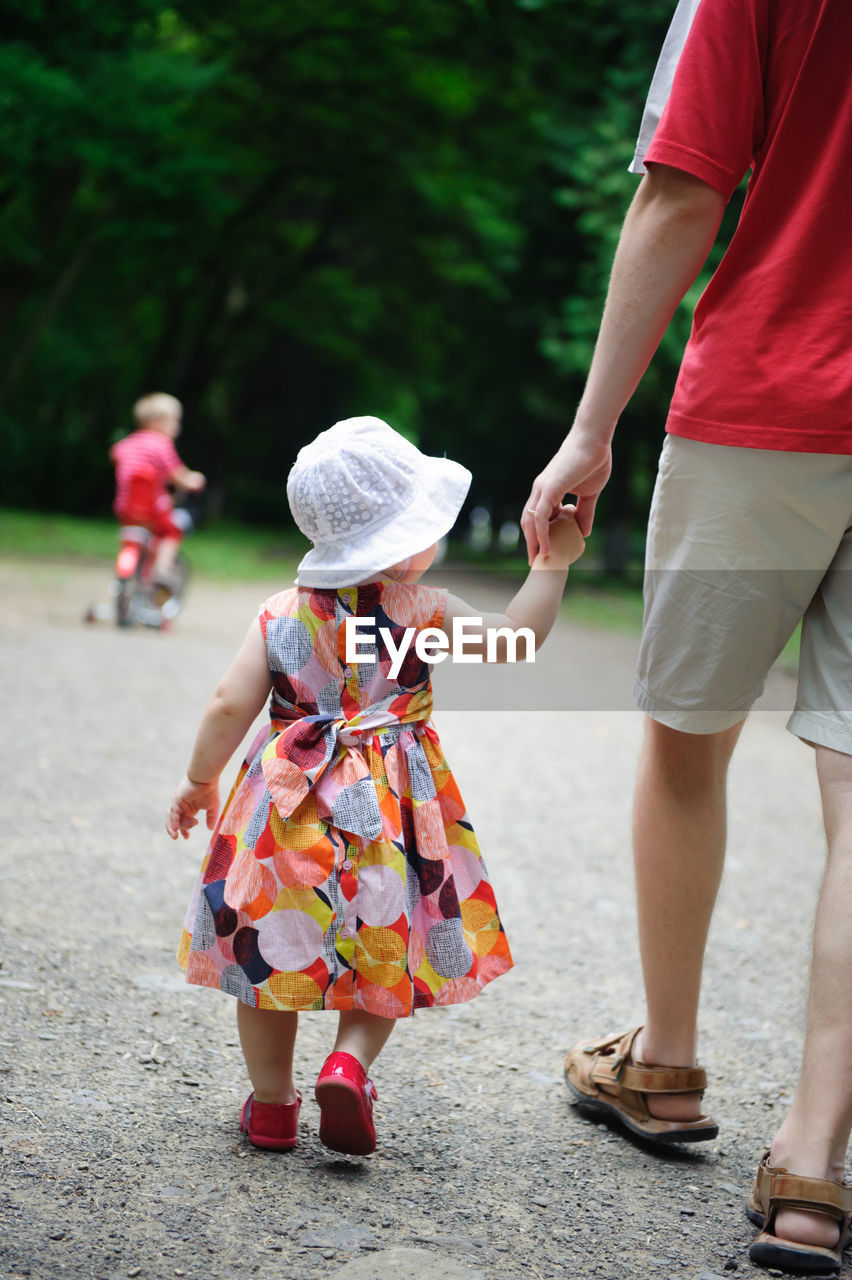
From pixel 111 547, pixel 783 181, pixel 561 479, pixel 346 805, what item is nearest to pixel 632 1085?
pixel 346 805

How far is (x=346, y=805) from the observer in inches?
88.0

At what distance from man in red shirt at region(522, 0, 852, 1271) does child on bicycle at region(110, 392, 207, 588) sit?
25.8ft

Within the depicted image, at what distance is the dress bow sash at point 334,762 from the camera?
2.23 metres

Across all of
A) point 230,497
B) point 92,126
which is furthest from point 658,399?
point 230,497

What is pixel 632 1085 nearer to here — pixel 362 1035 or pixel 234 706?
pixel 362 1035

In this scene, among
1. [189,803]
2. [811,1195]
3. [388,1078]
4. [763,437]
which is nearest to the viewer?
[811,1195]

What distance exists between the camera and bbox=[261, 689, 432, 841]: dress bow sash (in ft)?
7.33

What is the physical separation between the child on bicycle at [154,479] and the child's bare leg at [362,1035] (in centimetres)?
789

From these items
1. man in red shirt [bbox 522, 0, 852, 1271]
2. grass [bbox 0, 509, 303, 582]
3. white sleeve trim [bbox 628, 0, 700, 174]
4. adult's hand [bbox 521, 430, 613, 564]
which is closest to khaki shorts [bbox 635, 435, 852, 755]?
man in red shirt [bbox 522, 0, 852, 1271]

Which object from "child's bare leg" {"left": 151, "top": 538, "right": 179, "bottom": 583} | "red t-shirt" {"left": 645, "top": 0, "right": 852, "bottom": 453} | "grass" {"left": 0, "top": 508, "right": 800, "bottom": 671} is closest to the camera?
"red t-shirt" {"left": 645, "top": 0, "right": 852, "bottom": 453}

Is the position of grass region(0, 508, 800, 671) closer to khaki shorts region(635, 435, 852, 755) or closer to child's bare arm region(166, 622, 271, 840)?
khaki shorts region(635, 435, 852, 755)

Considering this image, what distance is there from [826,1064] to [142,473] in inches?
341

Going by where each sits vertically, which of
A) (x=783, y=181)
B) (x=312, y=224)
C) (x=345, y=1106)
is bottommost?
(x=345, y=1106)

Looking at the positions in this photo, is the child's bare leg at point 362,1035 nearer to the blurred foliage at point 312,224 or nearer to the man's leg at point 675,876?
the man's leg at point 675,876
